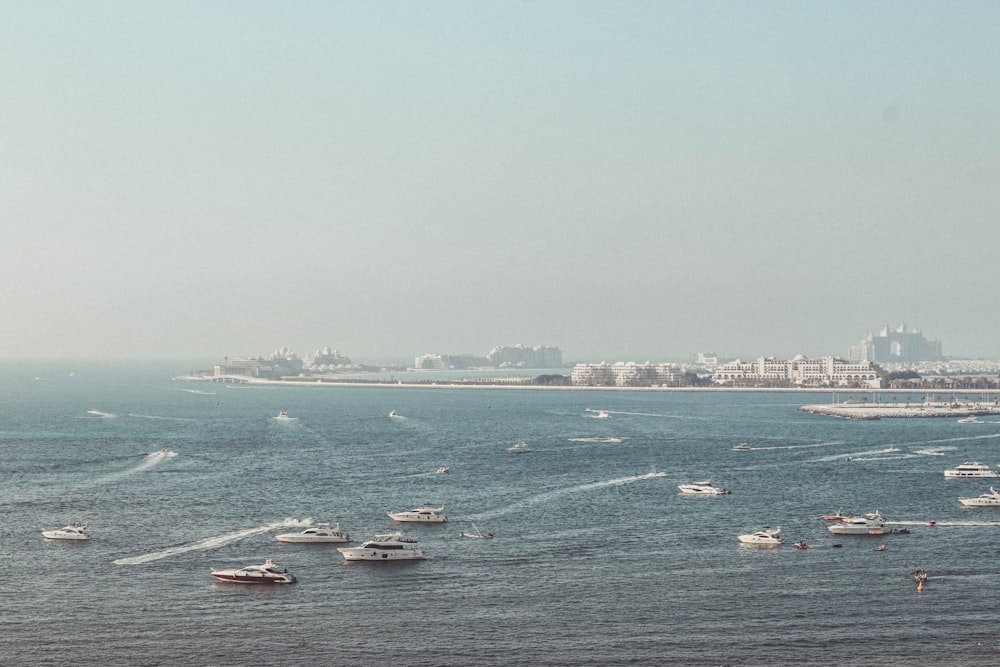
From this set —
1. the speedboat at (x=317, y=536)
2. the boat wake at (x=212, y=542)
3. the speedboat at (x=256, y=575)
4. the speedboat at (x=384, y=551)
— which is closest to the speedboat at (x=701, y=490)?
the boat wake at (x=212, y=542)

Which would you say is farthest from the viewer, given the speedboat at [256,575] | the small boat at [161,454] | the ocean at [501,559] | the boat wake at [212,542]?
the small boat at [161,454]

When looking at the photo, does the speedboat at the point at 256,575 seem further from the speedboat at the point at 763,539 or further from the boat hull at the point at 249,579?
the speedboat at the point at 763,539

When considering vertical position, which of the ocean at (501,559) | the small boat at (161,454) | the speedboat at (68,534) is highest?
the small boat at (161,454)

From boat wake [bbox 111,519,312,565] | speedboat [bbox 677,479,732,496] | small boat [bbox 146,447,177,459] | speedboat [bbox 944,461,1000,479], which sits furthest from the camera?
small boat [bbox 146,447,177,459]

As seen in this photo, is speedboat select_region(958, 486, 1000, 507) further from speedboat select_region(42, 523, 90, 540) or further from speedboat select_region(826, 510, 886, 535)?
speedboat select_region(42, 523, 90, 540)

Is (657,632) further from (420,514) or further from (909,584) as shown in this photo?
(420,514)

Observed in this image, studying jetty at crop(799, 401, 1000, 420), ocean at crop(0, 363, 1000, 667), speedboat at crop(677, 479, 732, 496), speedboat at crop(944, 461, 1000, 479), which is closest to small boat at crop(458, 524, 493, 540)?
ocean at crop(0, 363, 1000, 667)

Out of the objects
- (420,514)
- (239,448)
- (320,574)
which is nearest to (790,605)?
(320,574)
